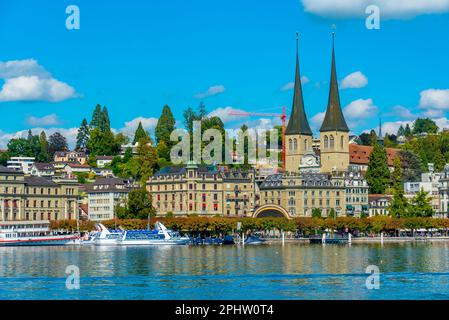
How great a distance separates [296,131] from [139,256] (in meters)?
73.5

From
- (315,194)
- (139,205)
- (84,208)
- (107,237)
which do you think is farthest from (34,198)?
(315,194)

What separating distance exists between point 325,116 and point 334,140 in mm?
3930

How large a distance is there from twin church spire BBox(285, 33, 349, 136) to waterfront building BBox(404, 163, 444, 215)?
45.0 feet

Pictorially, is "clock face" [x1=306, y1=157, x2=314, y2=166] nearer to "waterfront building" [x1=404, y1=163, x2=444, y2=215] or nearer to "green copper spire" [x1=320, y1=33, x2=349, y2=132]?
"green copper spire" [x1=320, y1=33, x2=349, y2=132]

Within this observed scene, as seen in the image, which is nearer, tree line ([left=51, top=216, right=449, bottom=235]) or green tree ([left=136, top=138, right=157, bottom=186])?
tree line ([left=51, top=216, right=449, bottom=235])

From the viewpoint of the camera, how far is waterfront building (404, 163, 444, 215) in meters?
159

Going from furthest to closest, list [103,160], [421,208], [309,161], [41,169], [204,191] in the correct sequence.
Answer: [103,160] → [41,169] → [309,161] → [204,191] → [421,208]

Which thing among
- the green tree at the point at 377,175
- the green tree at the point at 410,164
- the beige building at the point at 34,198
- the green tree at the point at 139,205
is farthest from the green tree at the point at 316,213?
the beige building at the point at 34,198

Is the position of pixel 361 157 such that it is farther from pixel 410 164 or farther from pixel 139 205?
pixel 139 205

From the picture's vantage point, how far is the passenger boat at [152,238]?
394ft

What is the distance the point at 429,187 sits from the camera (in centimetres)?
16038

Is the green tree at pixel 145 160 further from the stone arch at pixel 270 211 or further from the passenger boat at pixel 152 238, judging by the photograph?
the passenger boat at pixel 152 238

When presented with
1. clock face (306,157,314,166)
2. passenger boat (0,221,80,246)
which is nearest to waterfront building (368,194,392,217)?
clock face (306,157,314,166)
